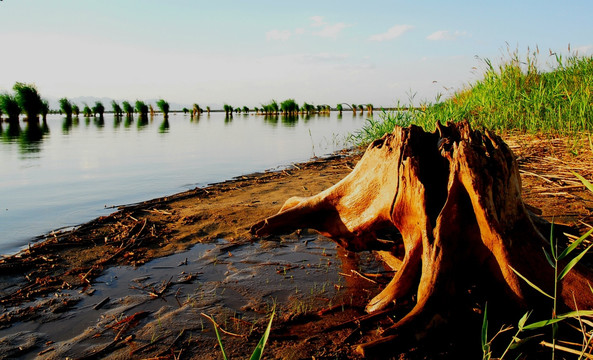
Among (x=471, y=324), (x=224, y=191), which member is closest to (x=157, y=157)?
(x=224, y=191)

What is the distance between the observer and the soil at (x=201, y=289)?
2.25 m

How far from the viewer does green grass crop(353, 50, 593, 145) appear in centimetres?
657

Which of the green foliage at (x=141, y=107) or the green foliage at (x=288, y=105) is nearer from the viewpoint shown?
the green foliage at (x=141, y=107)

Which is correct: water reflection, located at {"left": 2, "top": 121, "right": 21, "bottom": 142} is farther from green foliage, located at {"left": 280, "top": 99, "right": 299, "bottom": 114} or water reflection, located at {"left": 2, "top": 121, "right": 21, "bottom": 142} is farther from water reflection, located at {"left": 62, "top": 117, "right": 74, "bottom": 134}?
green foliage, located at {"left": 280, "top": 99, "right": 299, "bottom": 114}

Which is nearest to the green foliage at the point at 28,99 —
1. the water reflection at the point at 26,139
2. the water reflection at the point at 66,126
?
the water reflection at the point at 66,126

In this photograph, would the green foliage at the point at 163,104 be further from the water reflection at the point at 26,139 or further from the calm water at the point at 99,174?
the calm water at the point at 99,174

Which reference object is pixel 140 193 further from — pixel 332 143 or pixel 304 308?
pixel 332 143

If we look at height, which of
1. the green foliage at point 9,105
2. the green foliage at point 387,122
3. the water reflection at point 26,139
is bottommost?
the water reflection at point 26,139

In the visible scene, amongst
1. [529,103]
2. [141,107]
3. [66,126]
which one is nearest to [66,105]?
[141,107]

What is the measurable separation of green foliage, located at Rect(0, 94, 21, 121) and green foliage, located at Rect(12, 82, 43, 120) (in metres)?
0.33

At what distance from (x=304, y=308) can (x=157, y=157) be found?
10.1m

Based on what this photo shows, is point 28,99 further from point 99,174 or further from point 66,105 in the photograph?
point 99,174

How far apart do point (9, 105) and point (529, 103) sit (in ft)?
134

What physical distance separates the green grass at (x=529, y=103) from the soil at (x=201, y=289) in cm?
174
